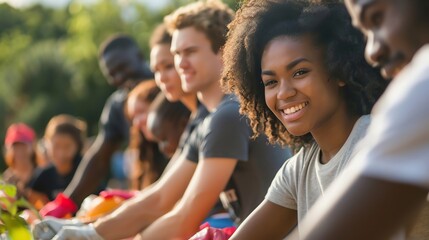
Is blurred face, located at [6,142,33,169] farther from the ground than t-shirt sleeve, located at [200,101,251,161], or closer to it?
closer to it

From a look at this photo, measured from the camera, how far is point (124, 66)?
288 inches

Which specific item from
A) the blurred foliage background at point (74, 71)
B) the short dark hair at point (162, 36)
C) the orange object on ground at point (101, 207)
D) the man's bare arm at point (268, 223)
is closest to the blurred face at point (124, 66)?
the short dark hair at point (162, 36)

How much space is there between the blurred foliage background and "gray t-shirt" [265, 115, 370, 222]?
25.3 m

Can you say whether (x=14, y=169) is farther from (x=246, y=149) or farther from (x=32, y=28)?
(x=32, y=28)

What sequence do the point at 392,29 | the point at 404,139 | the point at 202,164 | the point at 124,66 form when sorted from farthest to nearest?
the point at 124,66
the point at 202,164
the point at 392,29
the point at 404,139

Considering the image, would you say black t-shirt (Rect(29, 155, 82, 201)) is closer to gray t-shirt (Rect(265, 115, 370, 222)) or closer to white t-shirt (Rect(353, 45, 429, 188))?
gray t-shirt (Rect(265, 115, 370, 222))

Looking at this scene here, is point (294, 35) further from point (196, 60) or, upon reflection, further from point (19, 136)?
point (19, 136)

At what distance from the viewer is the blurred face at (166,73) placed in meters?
5.04

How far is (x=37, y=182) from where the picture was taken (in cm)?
759

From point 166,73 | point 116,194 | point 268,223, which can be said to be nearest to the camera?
point 268,223

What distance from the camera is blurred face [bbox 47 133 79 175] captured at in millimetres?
7742

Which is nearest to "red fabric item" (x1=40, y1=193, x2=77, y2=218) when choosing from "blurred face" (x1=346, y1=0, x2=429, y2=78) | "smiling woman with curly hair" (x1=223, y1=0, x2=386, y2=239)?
"smiling woman with curly hair" (x1=223, y1=0, x2=386, y2=239)

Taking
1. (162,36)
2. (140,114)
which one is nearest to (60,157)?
(140,114)

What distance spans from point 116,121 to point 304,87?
4.16 m
